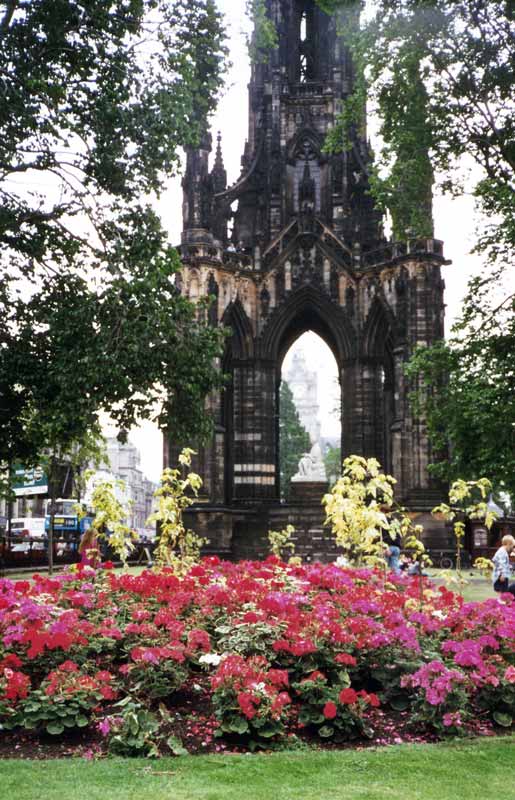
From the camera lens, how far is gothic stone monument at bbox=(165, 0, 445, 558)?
35.7 metres

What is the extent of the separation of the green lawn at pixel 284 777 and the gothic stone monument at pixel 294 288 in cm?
2570

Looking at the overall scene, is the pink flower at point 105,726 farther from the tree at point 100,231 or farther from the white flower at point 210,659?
the tree at point 100,231

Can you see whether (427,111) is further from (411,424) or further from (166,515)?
(411,424)

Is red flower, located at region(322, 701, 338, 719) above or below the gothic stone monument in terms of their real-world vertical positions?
below

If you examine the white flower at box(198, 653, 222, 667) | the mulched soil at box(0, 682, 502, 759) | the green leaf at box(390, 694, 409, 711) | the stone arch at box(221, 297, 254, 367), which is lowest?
the mulched soil at box(0, 682, 502, 759)

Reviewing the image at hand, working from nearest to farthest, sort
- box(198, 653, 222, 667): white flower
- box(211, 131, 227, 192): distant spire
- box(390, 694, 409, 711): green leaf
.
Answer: box(198, 653, 222, 667): white flower, box(390, 694, 409, 711): green leaf, box(211, 131, 227, 192): distant spire

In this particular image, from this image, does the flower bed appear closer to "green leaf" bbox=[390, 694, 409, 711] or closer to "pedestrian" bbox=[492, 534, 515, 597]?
"green leaf" bbox=[390, 694, 409, 711]

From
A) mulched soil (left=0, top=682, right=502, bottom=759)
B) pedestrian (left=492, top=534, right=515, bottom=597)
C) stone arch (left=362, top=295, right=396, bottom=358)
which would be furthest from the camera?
stone arch (left=362, top=295, right=396, bottom=358)

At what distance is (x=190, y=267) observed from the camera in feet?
120

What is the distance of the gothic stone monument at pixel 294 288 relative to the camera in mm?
35688

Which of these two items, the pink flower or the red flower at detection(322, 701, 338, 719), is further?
the red flower at detection(322, 701, 338, 719)

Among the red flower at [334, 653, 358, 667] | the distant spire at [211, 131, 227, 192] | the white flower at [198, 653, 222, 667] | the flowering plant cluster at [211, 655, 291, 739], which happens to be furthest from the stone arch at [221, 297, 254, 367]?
the flowering plant cluster at [211, 655, 291, 739]

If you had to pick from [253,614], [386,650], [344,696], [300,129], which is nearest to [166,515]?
[253,614]

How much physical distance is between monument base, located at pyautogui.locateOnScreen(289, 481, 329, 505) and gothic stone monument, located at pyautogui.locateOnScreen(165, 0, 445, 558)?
0.54m
